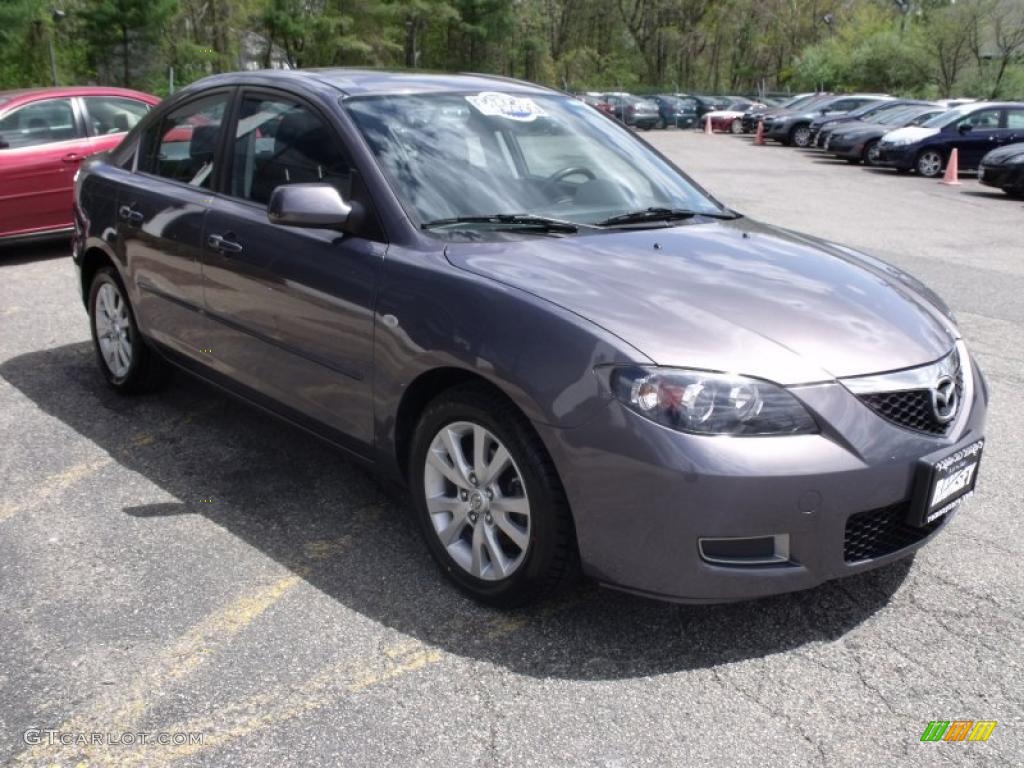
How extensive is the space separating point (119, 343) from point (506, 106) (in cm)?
256

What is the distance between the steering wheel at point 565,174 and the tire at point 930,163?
19.0 metres

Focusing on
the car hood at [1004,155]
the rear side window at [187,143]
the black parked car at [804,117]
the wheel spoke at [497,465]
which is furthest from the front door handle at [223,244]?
Answer: the black parked car at [804,117]

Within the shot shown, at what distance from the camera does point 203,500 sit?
4293mm

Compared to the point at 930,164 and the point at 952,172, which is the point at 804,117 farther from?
the point at 952,172

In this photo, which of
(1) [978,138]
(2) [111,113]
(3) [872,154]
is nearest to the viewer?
(2) [111,113]

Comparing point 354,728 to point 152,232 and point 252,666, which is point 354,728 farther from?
point 152,232

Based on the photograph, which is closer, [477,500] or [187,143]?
[477,500]

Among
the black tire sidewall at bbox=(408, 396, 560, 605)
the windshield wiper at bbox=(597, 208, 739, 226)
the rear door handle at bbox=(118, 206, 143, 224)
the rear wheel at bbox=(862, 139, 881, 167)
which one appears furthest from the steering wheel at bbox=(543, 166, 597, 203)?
the rear wheel at bbox=(862, 139, 881, 167)

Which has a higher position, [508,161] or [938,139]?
[508,161]

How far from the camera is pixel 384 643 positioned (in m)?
3.24

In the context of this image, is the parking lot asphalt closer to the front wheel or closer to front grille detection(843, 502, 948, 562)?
front grille detection(843, 502, 948, 562)

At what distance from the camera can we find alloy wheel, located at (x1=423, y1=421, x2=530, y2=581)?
3242 millimetres

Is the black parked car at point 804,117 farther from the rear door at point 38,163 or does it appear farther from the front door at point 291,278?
the front door at point 291,278

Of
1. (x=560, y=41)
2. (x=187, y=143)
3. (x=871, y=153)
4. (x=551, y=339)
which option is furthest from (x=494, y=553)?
(x=560, y=41)
